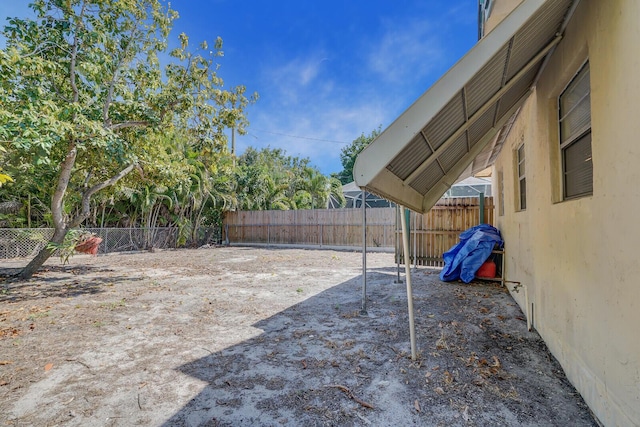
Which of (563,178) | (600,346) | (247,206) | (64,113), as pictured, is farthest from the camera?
Result: (247,206)

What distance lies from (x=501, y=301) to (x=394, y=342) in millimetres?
2768

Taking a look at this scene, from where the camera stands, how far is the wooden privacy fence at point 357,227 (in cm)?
869

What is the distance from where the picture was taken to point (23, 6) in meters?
6.44

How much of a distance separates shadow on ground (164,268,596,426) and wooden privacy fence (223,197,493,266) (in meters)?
4.25

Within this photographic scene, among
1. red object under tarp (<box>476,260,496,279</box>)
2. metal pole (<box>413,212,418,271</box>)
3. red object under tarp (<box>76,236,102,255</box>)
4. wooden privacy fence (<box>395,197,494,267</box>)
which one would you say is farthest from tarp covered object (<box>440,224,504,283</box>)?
red object under tarp (<box>76,236,102,255</box>)

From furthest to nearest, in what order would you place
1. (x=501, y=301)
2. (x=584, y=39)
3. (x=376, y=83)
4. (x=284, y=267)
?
(x=376, y=83) → (x=284, y=267) → (x=501, y=301) → (x=584, y=39)

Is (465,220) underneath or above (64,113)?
underneath

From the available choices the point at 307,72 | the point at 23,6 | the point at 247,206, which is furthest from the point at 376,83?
the point at 23,6

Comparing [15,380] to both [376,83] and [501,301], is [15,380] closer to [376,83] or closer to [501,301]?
[501,301]

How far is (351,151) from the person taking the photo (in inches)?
1444

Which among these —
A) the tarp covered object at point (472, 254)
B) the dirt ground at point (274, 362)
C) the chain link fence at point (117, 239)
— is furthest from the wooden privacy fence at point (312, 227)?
the dirt ground at point (274, 362)

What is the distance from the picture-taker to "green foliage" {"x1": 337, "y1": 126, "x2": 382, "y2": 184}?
116 ft

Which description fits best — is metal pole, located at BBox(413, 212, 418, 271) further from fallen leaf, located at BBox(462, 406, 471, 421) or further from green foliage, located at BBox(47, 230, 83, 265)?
green foliage, located at BBox(47, 230, 83, 265)

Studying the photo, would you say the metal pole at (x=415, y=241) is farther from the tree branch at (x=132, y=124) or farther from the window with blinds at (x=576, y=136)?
the tree branch at (x=132, y=124)
